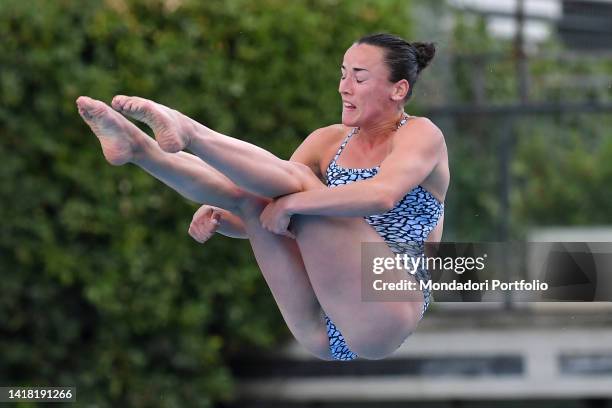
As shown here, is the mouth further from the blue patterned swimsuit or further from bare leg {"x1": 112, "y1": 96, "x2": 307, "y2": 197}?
bare leg {"x1": 112, "y1": 96, "x2": 307, "y2": 197}

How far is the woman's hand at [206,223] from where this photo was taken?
3.50m

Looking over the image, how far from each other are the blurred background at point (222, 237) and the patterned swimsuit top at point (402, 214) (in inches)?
65.6

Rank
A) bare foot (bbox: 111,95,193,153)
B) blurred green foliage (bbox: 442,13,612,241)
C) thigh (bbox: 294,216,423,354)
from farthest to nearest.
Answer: blurred green foliage (bbox: 442,13,612,241) → thigh (bbox: 294,216,423,354) → bare foot (bbox: 111,95,193,153)

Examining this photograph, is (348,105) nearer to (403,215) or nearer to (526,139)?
(403,215)

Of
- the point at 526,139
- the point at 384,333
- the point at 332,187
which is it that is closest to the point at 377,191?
the point at 332,187

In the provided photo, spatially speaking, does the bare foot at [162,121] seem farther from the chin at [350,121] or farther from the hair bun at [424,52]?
the hair bun at [424,52]

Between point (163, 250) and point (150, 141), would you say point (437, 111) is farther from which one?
point (150, 141)

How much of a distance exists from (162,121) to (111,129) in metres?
0.23

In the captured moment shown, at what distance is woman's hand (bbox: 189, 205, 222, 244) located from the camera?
3.50 meters

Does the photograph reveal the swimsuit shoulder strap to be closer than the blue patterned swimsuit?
No

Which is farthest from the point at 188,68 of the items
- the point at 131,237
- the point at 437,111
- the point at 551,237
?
the point at 551,237

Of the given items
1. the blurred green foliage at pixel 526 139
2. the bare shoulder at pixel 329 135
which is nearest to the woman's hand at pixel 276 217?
the bare shoulder at pixel 329 135

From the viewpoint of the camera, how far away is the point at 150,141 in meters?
3.31

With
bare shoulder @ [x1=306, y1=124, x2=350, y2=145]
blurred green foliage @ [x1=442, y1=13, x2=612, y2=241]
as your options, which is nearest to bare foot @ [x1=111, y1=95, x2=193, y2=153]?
bare shoulder @ [x1=306, y1=124, x2=350, y2=145]
